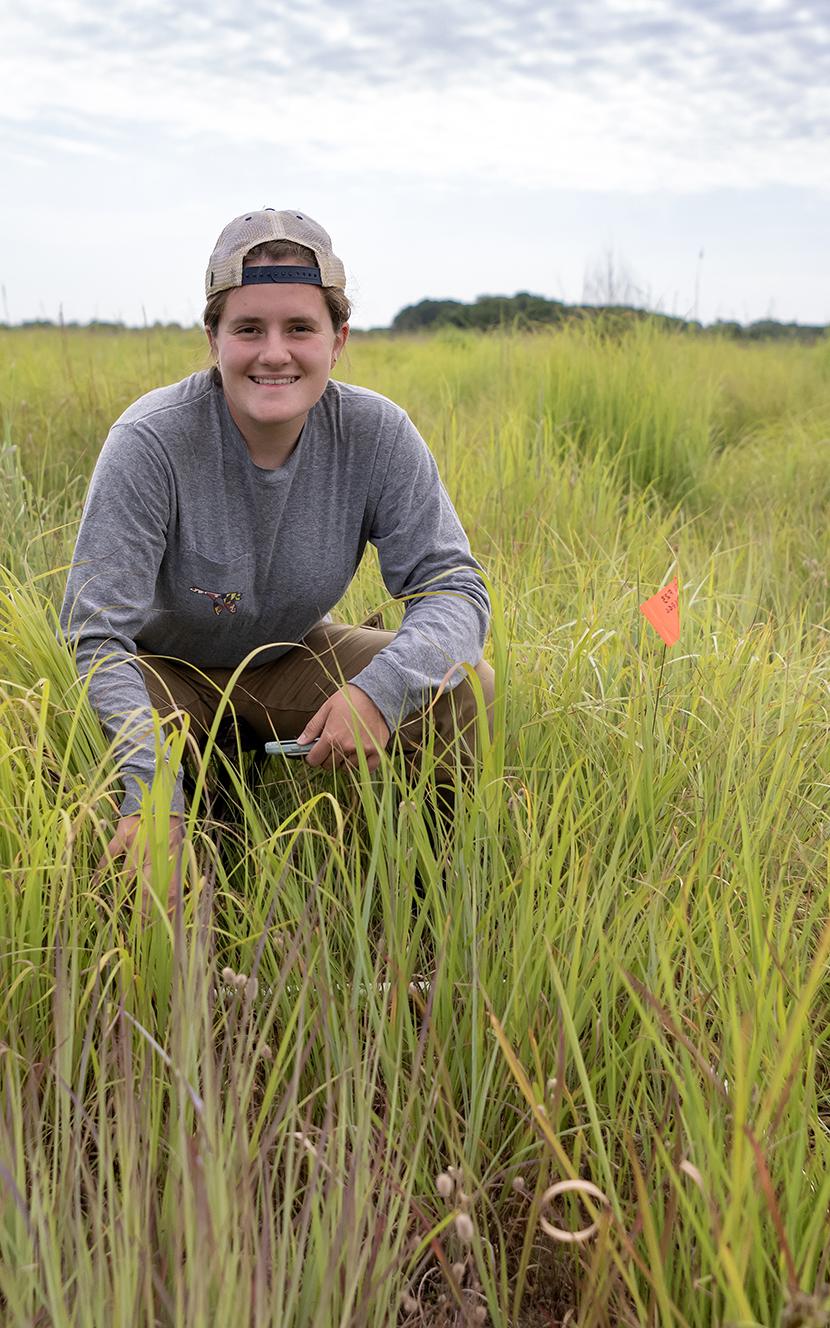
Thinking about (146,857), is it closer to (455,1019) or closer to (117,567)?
(455,1019)

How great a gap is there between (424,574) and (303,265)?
0.61 m

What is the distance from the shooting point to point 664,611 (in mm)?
1623

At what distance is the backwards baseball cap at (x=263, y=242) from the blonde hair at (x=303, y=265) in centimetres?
1

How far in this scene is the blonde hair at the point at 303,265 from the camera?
6.49ft

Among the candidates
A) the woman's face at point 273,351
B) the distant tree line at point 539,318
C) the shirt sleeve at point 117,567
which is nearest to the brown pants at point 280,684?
the shirt sleeve at point 117,567

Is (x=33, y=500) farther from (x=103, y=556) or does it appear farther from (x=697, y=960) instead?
(x=697, y=960)

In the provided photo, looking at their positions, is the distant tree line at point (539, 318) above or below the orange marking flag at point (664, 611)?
above

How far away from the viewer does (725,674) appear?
221cm

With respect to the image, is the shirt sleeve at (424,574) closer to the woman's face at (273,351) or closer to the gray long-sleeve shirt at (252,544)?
the gray long-sleeve shirt at (252,544)

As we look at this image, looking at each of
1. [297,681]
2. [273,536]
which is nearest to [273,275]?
[273,536]

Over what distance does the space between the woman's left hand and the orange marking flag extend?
0.49 m

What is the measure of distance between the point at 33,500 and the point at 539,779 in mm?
2247

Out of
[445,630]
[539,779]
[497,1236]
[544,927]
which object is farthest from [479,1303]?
[445,630]

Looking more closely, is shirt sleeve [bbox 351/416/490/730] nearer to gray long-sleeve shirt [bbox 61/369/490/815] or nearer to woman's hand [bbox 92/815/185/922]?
gray long-sleeve shirt [bbox 61/369/490/815]
